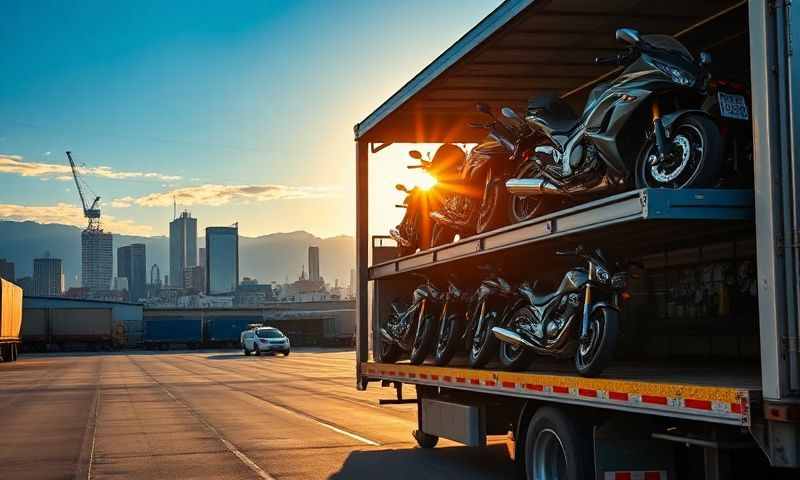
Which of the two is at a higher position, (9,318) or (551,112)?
(551,112)

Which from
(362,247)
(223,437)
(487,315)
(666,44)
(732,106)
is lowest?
(223,437)

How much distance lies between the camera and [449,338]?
39.0 feet

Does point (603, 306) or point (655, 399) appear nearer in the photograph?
point (655, 399)

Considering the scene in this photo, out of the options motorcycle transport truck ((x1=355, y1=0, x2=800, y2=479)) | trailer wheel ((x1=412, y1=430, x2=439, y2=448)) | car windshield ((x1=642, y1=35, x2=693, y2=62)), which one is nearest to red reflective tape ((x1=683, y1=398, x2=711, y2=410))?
motorcycle transport truck ((x1=355, y1=0, x2=800, y2=479))

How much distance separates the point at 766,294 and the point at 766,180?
2.06ft

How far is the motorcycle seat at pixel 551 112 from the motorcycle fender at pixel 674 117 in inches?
77.6

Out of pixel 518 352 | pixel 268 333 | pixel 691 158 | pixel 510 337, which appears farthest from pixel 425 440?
pixel 268 333

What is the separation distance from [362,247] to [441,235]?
1.72m

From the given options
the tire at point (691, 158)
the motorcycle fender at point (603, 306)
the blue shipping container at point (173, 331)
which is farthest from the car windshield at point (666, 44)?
the blue shipping container at point (173, 331)

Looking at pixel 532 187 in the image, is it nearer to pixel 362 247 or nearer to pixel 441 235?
pixel 441 235

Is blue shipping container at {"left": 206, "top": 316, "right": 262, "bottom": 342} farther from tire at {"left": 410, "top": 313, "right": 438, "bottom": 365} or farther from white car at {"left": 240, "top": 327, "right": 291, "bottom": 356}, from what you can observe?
tire at {"left": 410, "top": 313, "right": 438, "bottom": 365}

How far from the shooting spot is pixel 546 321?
29.3 ft

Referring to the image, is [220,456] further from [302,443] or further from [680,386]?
[680,386]

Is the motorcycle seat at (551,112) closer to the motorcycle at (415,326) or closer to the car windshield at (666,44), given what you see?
the car windshield at (666,44)
